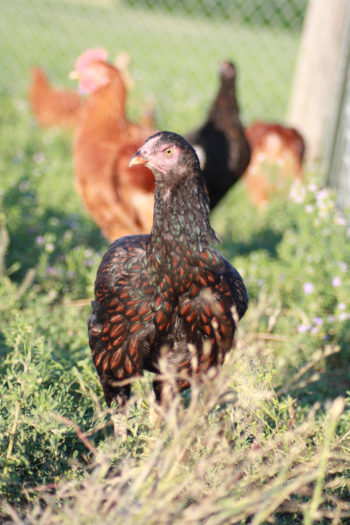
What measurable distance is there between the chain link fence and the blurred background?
0.02 meters

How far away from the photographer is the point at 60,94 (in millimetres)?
6969

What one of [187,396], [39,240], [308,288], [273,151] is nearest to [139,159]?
[187,396]

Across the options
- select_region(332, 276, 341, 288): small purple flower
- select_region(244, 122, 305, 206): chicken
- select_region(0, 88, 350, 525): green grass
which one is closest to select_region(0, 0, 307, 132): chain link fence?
select_region(244, 122, 305, 206): chicken

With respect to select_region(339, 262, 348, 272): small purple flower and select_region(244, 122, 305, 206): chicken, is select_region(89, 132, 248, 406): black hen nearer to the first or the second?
select_region(339, 262, 348, 272): small purple flower

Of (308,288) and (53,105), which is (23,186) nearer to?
(308,288)

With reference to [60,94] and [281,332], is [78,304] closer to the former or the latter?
[281,332]

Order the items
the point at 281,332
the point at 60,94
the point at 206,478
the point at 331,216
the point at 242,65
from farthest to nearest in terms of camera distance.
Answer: the point at 242,65 → the point at 60,94 → the point at 331,216 → the point at 281,332 → the point at 206,478

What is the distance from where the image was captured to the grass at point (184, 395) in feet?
4.57

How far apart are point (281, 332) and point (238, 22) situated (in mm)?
6392

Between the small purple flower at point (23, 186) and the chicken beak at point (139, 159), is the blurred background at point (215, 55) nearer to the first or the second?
the small purple flower at point (23, 186)

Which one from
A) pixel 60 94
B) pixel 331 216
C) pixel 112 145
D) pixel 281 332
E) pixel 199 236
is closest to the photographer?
pixel 199 236

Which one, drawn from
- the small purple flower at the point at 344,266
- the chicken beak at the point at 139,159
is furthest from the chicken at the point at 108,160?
the chicken beak at the point at 139,159

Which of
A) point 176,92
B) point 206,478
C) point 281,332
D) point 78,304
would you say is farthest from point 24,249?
point 176,92

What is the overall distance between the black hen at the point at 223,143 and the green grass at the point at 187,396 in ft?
1.47
